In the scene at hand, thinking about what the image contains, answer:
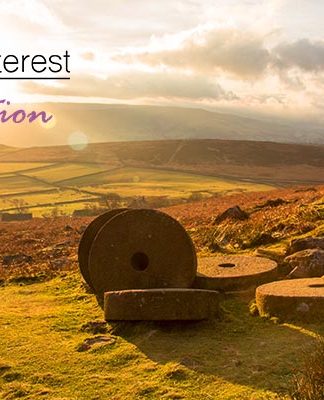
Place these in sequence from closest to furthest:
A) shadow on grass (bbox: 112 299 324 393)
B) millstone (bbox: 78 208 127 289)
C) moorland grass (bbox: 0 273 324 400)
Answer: moorland grass (bbox: 0 273 324 400)
shadow on grass (bbox: 112 299 324 393)
millstone (bbox: 78 208 127 289)

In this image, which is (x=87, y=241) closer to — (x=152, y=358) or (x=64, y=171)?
(x=152, y=358)

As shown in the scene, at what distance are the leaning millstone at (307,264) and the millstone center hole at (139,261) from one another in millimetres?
3176

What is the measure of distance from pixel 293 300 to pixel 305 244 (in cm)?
378

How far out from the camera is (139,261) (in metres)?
11.5

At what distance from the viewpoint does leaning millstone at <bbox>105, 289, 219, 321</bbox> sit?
944 cm

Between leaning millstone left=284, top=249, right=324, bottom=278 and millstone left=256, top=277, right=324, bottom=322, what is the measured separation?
1.00 metres

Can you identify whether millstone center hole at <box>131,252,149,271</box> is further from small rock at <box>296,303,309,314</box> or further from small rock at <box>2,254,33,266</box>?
small rock at <box>2,254,33,266</box>

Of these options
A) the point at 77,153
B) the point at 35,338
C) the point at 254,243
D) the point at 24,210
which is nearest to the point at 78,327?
the point at 35,338

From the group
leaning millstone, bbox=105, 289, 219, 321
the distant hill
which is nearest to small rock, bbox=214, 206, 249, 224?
leaning millstone, bbox=105, 289, 219, 321

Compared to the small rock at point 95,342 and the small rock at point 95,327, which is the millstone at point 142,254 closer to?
the small rock at point 95,327

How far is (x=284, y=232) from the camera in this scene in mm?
16219

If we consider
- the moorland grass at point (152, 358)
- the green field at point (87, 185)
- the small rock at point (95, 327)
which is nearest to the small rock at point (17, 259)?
the moorland grass at point (152, 358)

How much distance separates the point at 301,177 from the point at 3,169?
61544 mm

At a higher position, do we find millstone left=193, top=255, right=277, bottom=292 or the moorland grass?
millstone left=193, top=255, right=277, bottom=292
